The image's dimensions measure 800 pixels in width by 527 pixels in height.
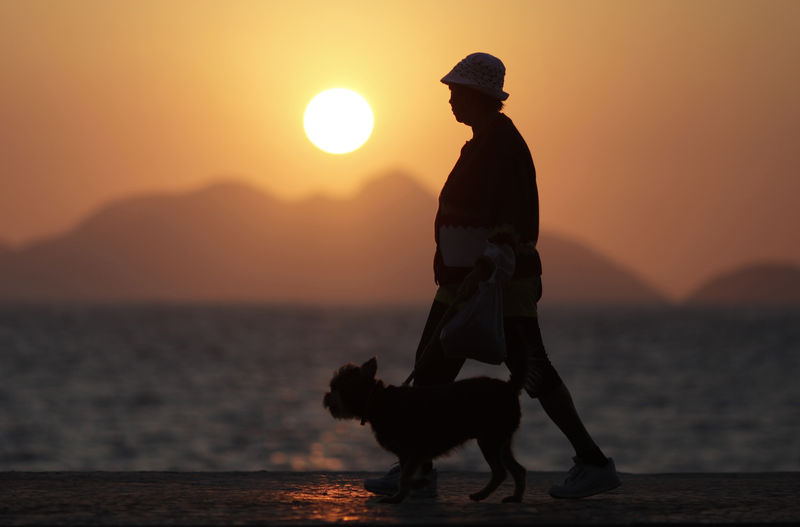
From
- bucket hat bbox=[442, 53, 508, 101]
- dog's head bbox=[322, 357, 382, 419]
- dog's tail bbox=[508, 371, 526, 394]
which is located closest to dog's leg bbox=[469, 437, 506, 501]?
dog's tail bbox=[508, 371, 526, 394]

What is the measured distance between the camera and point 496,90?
6.02m

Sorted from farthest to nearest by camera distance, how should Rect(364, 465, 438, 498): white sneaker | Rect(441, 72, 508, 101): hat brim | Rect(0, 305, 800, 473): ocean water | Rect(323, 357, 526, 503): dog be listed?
A: Rect(0, 305, 800, 473): ocean water < Rect(364, 465, 438, 498): white sneaker < Rect(441, 72, 508, 101): hat brim < Rect(323, 357, 526, 503): dog

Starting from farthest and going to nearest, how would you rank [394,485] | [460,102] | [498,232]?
[394,485]
[460,102]
[498,232]

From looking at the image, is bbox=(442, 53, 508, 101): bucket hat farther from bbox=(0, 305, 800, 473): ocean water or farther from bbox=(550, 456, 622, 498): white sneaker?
bbox=(550, 456, 622, 498): white sneaker

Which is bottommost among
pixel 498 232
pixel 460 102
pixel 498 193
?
pixel 498 232

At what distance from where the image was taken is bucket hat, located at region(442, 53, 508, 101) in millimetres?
5984

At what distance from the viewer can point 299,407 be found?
35344 millimetres

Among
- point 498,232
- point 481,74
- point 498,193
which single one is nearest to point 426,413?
point 498,232

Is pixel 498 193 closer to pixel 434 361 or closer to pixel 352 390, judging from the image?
pixel 434 361

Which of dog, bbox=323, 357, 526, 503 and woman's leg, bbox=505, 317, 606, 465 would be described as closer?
dog, bbox=323, 357, 526, 503

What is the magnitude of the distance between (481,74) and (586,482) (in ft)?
7.62

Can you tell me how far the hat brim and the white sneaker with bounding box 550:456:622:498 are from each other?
6.81ft

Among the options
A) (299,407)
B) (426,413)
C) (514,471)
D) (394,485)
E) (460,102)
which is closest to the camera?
(426,413)

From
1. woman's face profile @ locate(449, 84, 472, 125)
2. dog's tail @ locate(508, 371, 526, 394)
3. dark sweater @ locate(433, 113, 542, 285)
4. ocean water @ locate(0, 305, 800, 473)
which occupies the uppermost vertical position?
ocean water @ locate(0, 305, 800, 473)
